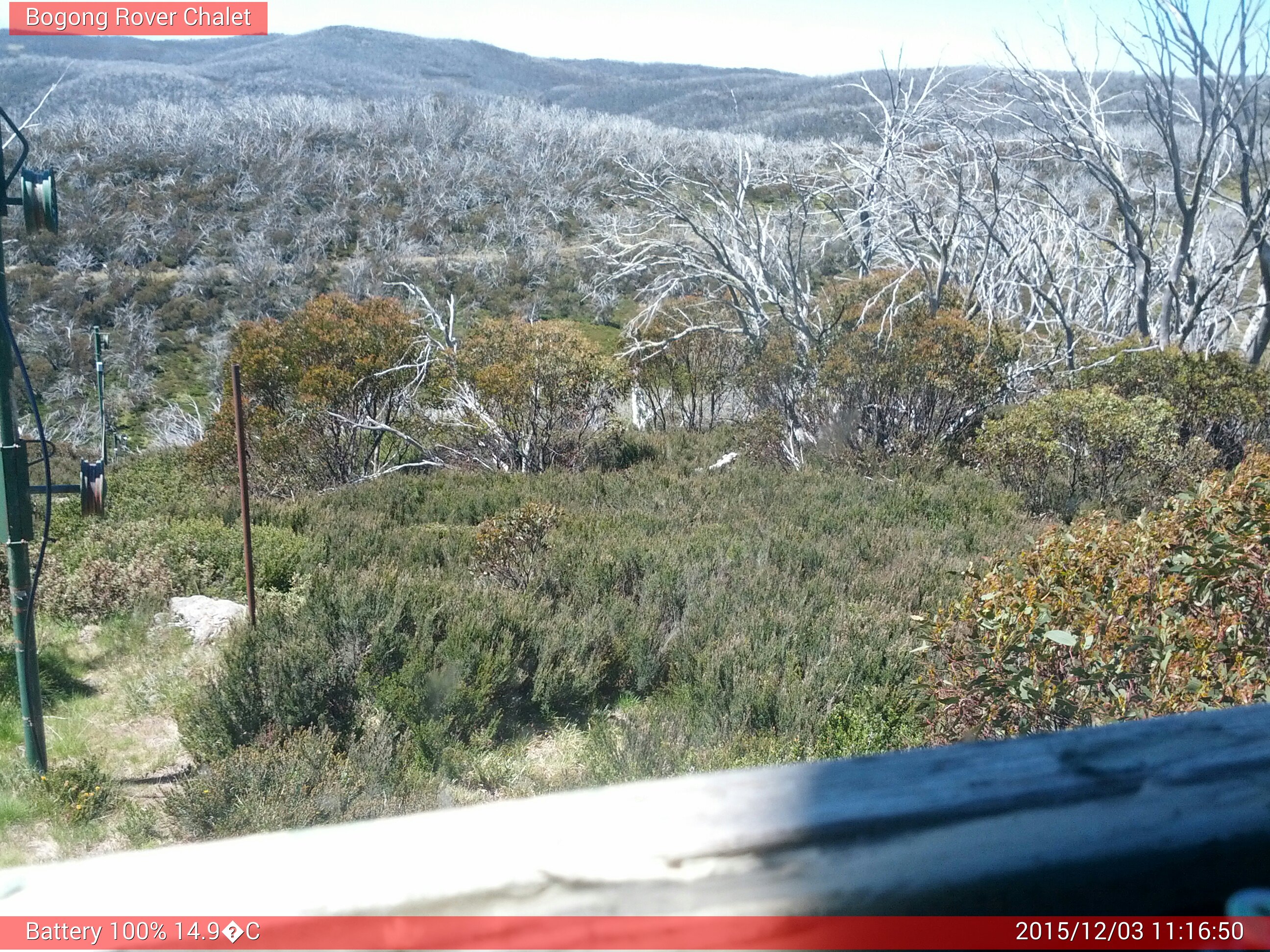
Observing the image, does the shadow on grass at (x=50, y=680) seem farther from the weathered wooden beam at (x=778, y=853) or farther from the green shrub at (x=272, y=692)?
the weathered wooden beam at (x=778, y=853)

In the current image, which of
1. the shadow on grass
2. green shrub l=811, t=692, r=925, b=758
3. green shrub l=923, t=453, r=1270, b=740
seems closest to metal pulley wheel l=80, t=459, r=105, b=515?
the shadow on grass

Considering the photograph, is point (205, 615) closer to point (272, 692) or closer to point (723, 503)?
point (272, 692)

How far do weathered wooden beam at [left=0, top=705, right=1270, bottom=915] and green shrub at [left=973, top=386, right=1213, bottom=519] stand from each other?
8752 millimetres

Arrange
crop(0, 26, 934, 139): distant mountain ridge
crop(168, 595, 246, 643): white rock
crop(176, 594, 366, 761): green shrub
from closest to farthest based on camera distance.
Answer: crop(176, 594, 366, 761): green shrub < crop(168, 595, 246, 643): white rock < crop(0, 26, 934, 139): distant mountain ridge

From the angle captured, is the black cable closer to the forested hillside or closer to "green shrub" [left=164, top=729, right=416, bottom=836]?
the forested hillside

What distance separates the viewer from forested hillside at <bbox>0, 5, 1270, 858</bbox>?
3.80 metres

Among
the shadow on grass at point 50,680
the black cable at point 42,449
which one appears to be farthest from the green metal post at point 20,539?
the shadow on grass at point 50,680

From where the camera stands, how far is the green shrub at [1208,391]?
10047 mm

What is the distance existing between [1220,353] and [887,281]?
4.53 metres

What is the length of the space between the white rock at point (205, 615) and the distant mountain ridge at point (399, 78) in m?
36.2

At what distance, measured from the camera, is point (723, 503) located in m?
9.46

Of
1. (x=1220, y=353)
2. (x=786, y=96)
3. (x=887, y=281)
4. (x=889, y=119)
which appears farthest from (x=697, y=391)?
(x=786, y=96)

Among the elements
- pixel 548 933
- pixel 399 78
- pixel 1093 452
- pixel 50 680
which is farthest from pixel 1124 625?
pixel 399 78

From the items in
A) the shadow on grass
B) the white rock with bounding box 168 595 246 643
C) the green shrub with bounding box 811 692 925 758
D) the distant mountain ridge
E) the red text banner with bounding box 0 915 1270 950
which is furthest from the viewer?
the distant mountain ridge
